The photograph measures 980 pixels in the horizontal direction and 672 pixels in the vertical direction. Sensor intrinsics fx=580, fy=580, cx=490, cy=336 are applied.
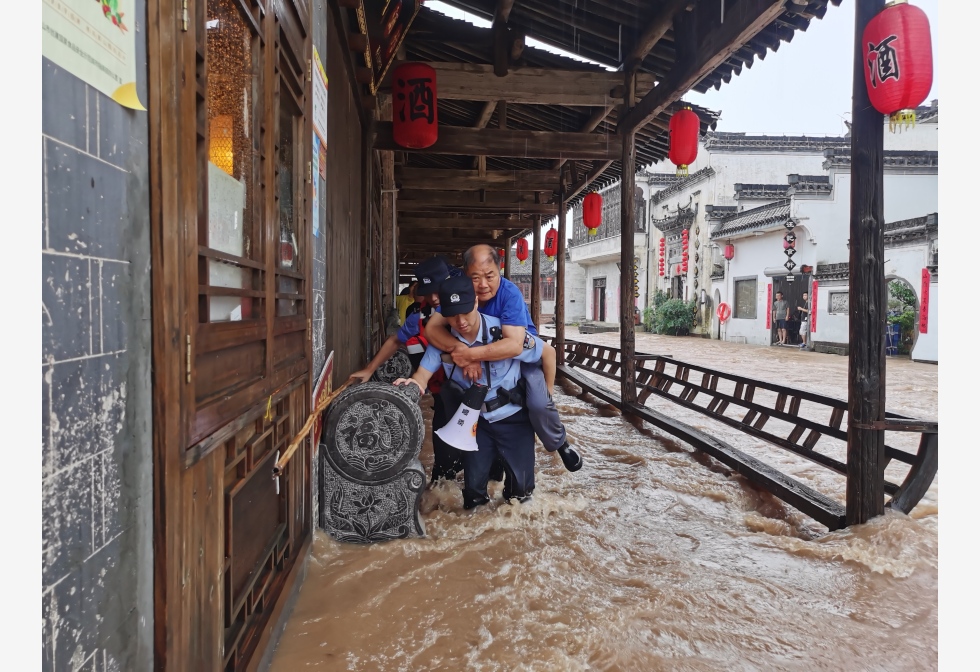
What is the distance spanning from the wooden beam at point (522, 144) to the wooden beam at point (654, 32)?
1.12m

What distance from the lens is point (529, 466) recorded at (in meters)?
4.46

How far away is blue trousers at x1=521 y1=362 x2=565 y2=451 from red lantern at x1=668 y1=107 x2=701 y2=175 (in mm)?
3827

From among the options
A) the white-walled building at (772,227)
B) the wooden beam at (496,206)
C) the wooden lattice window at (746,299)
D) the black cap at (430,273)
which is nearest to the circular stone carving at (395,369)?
the black cap at (430,273)

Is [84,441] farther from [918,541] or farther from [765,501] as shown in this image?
[765,501]

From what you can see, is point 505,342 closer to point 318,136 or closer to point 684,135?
point 318,136

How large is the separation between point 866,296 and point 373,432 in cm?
335

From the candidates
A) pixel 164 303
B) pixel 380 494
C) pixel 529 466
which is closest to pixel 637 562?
pixel 529 466

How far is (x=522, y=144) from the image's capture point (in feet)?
25.5

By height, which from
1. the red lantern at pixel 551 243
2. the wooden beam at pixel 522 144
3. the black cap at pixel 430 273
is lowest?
the black cap at pixel 430 273

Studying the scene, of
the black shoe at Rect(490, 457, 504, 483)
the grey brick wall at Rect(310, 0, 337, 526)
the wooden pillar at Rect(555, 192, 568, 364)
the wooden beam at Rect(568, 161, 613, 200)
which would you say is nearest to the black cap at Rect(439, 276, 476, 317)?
the grey brick wall at Rect(310, 0, 337, 526)

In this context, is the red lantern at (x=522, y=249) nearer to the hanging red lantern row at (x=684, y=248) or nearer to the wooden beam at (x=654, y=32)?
the wooden beam at (x=654, y=32)

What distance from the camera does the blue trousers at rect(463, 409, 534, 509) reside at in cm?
426

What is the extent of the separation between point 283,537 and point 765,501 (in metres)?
→ 3.94

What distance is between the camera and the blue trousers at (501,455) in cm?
426
